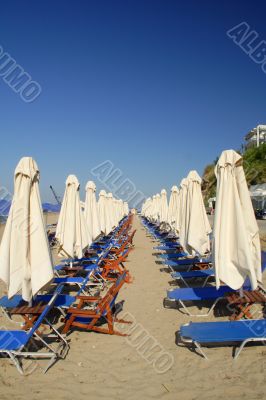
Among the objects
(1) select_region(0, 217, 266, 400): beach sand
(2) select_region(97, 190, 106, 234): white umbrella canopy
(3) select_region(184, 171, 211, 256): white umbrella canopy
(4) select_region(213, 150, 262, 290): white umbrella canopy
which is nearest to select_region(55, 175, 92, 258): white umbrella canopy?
(3) select_region(184, 171, 211, 256): white umbrella canopy

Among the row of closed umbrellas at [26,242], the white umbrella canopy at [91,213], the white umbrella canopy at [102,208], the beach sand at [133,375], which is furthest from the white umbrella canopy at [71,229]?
the white umbrella canopy at [102,208]

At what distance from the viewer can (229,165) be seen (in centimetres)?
482

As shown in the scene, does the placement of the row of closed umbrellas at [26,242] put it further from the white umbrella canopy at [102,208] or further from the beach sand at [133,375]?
the white umbrella canopy at [102,208]

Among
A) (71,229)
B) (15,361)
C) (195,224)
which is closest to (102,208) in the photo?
(71,229)

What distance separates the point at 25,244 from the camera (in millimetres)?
4391

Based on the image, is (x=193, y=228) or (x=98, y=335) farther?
(x=193, y=228)

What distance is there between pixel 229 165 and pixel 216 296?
2055 mm

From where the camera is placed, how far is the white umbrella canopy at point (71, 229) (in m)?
7.07

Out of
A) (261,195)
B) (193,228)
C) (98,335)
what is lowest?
(261,195)

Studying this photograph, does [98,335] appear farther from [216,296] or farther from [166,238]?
[166,238]

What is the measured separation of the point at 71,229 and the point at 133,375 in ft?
12.7

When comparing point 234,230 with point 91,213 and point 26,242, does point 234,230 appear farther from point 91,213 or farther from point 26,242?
point 91,213

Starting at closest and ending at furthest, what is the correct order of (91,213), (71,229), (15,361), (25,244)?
(15,361)
(25,244)
(71,229)
(91,213)

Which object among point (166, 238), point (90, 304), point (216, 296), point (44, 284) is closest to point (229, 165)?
point (216, 296)
